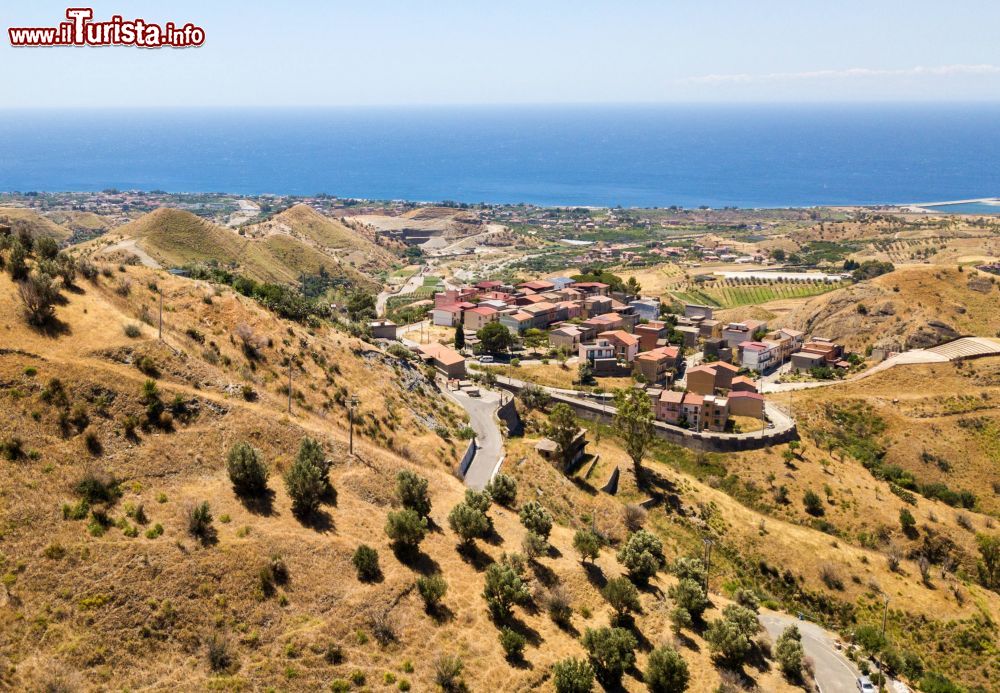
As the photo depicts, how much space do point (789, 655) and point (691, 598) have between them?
179 inches

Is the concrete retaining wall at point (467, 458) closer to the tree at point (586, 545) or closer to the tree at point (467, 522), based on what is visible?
the tree at point (586, 545)

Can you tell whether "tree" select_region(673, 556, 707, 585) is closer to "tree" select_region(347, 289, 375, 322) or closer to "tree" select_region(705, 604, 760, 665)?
"tree" select_region(705, 604, 760, 665)

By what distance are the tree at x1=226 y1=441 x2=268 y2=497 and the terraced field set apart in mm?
95226

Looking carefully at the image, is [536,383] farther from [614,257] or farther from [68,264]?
[614,257]

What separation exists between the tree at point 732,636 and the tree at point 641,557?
358cm

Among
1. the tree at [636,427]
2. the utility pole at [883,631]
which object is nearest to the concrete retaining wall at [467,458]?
the tree at [636,427]

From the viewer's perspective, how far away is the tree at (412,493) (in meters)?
30.5

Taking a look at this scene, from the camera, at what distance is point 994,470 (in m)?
57.3

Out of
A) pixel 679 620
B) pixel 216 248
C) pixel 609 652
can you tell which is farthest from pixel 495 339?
pixel 216 248

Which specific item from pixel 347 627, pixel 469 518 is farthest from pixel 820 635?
pixel 347 627

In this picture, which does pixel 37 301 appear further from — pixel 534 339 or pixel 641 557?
pixel 534 339

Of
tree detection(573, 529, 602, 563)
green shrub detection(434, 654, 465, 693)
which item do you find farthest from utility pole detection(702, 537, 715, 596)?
green shrub detection(434, 654, 465, 693)

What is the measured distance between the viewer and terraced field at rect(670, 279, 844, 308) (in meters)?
116

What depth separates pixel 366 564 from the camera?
25.6 m
